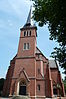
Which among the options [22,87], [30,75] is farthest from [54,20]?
[22,87]

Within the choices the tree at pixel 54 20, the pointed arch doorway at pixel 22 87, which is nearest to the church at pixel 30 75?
the pointed arch doorway at pixel 22 87

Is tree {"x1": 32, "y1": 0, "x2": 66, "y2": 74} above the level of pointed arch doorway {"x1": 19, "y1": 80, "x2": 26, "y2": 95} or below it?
above

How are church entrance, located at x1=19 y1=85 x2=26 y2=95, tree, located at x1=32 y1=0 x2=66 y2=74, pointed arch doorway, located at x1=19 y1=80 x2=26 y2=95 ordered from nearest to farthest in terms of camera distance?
tree, located at x1=32 y1=0 x2=66 y2=74
church entrance, located at x1=19 y1=85 x2=26 y2=95
pointed arch doorway, located at x1=19 y1=80 x2=26 y2=95

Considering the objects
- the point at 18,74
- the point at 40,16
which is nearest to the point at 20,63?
the point at 18,74

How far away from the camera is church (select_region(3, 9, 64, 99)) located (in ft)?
87.0

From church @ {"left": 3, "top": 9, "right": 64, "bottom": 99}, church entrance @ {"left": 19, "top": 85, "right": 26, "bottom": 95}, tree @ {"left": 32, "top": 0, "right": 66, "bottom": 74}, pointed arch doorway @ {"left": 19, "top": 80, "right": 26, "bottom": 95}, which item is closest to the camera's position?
tree @ {"left": 32, "top": 0, "right": 66, "bottom": 74}

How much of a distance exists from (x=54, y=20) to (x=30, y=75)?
1987 centimetres

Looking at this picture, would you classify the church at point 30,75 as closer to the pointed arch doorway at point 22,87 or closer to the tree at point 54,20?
the pointed arch doorway at point 22,87

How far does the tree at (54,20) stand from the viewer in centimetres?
863

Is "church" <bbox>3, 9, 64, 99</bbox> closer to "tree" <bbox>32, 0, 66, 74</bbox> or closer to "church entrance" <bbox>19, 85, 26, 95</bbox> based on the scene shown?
"church entrance" <bbox>19, 85, 26, 95</bbox>

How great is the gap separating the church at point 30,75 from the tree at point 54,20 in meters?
16.6

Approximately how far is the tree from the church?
1662cm

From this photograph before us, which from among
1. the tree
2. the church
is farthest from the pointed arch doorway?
the tree

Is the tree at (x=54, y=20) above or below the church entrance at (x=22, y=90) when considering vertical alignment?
above
